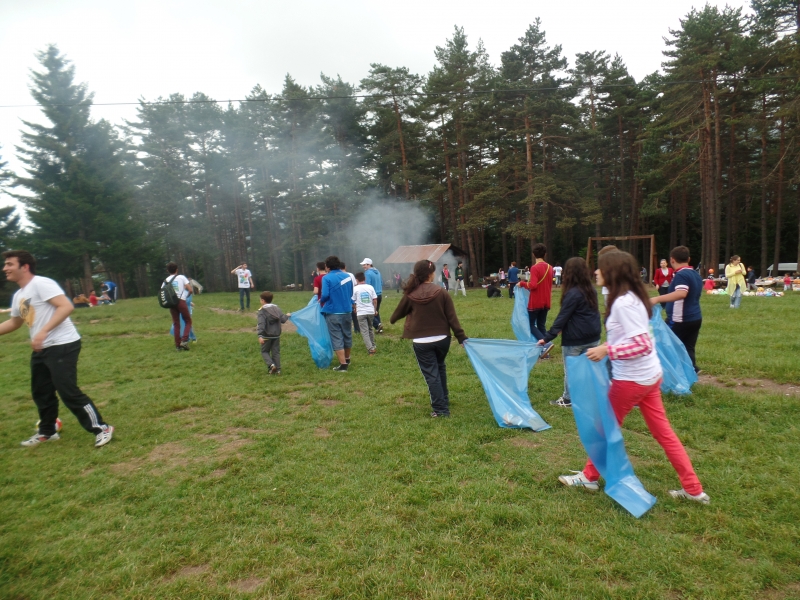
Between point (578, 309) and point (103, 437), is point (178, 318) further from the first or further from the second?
point (578, 309)

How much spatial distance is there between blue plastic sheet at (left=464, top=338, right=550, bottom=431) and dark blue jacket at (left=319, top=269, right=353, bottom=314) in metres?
2.96

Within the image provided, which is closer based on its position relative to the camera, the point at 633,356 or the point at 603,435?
the point at 633,356

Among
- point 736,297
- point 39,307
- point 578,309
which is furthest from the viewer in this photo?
point 736,297

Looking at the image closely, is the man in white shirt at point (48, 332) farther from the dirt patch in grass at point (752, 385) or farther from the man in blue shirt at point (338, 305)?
the dirt patch in grass at point (752, 385)

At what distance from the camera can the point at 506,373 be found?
15.8ft

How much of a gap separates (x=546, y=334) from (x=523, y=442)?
113 centimetres

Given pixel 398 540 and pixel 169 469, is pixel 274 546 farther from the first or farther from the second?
pixel 169 469

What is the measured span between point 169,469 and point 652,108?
35848mm

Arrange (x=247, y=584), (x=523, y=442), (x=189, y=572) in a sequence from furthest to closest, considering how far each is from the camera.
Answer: (x=523, y=442) < (x=189, y=572) < (x=247, y=584)

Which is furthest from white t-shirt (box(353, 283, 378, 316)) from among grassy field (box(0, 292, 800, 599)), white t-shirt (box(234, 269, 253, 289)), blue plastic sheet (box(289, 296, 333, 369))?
white t-shirt (box(234, 269, 253, 289))

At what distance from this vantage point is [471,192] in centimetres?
3288

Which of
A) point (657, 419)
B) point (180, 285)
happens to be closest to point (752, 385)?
point (657, 419)

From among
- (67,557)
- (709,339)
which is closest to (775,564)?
(67,557)

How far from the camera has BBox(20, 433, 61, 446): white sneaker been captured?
4.80 meters
